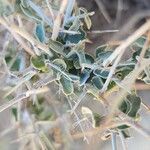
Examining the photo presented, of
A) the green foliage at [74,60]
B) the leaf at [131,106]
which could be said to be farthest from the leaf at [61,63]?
the leaf at [131,106]

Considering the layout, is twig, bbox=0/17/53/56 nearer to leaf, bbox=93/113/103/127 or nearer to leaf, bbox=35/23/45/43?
leaf, bbox=35/23/45/43

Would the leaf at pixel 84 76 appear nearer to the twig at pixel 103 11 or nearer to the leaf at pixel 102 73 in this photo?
the leaf at pixel 102 73

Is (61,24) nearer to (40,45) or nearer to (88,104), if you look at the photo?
(40,45)

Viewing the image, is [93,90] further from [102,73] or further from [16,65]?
[16,65]

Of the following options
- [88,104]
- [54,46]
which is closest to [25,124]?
[88,104]

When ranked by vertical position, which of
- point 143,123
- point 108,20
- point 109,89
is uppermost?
point 108,20

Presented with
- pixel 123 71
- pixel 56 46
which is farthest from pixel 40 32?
pixel 123 71
